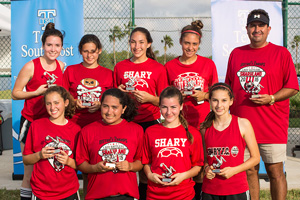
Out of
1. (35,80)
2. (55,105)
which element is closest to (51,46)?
(35,80)

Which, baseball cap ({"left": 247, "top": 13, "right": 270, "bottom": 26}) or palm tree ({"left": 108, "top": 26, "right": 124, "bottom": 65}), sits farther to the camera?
palm tree ({"left": 108, "top": 26, "right": 124, "bottom": 65})

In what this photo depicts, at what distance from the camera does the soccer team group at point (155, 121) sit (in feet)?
10.1

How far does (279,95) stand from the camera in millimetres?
3535

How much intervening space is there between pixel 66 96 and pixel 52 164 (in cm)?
69

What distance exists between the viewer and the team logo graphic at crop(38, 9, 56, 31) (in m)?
5.75

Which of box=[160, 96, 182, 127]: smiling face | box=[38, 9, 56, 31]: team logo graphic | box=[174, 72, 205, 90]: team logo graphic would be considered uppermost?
box=[38, 9, 56, 31]: team logo graphic

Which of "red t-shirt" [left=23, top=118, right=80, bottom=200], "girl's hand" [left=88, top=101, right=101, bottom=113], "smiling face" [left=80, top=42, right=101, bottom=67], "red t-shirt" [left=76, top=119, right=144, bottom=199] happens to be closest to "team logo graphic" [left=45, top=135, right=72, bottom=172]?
"red t-shirt" [left=23, top=118, right=80, bottom=200]

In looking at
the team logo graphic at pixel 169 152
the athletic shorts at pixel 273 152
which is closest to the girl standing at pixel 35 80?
the team logo graphic at pixel 169 152

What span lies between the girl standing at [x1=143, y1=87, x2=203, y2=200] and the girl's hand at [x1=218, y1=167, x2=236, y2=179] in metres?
0.25

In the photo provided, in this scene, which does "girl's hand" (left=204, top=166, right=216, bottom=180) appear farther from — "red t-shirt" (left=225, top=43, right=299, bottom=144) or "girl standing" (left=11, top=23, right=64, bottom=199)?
"girl standing" (left=11, top=23, right=64, bottom=199)

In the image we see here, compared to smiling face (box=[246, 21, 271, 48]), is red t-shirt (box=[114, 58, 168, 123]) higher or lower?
lower

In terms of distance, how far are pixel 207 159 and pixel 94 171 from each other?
107 cm

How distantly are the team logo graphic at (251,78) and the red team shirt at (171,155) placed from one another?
84cm

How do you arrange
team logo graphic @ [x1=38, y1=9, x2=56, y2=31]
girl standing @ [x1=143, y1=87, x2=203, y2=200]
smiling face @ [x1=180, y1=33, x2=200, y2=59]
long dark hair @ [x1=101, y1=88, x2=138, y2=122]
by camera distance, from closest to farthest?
1. girl standing @ [x1=143, y1=87, x2=203, y2=200]
2. long dark hair @ [x1=101, y1=88, x2=138, y2=122]
3. smiling face @ [x1=180, y1=33, x2=200, y2=59]
4. team logo graphic @ [x1=38, y1=9, x2=56, y2=31]
